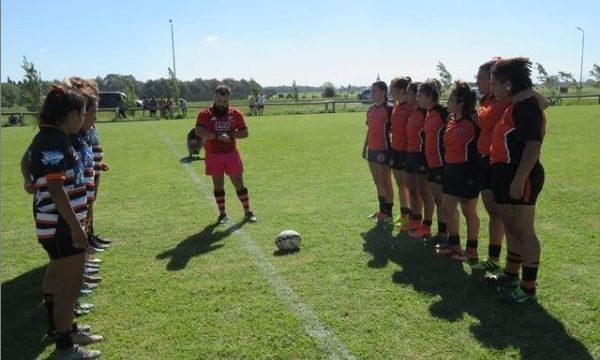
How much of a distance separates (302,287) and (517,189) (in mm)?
2092

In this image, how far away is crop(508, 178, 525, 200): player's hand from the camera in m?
4.14

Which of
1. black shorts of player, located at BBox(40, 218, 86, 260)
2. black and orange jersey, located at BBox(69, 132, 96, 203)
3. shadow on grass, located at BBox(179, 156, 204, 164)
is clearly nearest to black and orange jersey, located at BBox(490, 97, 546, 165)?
black shorts of player, located at BBox(40, 218, 86, 260)

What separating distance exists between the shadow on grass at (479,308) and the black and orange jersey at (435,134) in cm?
106

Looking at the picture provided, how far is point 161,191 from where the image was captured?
33.1 feet

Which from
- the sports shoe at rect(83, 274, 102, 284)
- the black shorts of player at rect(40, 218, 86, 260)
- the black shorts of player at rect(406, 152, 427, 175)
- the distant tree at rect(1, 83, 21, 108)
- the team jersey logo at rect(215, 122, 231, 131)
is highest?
the distant tree at rect(1, 83, 21, 108)

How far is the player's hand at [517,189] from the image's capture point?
13.6 ft

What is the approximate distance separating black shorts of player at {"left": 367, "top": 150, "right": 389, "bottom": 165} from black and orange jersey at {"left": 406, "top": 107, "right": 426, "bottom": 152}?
0.75 meters

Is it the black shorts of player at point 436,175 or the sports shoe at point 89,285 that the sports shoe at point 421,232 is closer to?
the black shorts of player at point 436,175

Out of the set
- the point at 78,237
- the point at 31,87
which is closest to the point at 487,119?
the point at 78,237

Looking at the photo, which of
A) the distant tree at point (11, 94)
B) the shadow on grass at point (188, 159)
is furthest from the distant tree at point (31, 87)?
the shadow on grass at point (188, 159)

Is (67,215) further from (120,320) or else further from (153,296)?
(153,296)

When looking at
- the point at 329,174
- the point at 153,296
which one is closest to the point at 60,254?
the point at 153,296

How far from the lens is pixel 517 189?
4145 mm

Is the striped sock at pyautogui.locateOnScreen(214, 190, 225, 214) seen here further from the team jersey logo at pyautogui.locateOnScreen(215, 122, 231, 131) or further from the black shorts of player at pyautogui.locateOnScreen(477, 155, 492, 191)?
the black shorts of player at pyautogui.locateOnScreen(477, 155, 492, 191)
